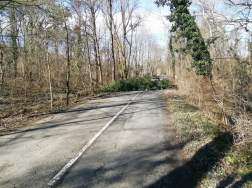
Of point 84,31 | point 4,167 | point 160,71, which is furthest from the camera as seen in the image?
point 160,71

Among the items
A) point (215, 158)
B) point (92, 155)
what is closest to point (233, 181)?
point (215, 158)

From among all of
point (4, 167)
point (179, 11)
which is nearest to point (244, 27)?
point (179, 11)

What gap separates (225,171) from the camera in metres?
3.89

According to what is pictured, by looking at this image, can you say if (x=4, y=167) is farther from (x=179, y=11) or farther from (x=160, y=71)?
(x=160, y=71)

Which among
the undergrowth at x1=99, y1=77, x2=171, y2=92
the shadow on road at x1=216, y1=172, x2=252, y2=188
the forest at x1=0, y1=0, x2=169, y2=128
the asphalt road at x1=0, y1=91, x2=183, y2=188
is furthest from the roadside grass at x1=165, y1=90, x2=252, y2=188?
the undergrowth at x1=99, y1=77, x2=171, y2=92

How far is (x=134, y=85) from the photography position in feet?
90.4

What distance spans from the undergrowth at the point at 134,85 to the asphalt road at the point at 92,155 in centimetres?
1758

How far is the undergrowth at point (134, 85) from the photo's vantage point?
2521 centimetres

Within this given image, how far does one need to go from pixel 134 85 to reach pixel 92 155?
76.1 feet

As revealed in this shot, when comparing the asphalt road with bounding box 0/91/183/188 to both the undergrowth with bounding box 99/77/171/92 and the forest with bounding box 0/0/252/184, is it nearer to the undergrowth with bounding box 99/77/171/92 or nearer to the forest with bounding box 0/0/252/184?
the forest with bounding box 0/0/252/184

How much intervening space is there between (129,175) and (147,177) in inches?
15.0

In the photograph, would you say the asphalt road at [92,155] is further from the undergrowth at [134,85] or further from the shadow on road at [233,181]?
the undergrowth at [134,85]

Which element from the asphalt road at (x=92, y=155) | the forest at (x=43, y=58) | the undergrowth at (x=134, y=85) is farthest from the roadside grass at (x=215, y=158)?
the undergrowth at (x=134, y=85)

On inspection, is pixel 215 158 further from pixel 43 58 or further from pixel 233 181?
pixel 43 58
